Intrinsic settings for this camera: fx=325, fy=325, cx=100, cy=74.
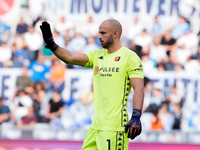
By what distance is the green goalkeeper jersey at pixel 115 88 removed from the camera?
2.83 metres

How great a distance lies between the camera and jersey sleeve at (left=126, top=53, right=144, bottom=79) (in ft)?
9.21

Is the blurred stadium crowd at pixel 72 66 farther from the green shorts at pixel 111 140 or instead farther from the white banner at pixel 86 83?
the green shorts at pixel 111 140

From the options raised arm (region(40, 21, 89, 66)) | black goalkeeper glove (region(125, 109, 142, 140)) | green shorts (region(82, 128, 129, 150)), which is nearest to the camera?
black goalkeeper glove (region(125, 109, 142, 140))

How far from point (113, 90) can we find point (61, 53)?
23.5 inches

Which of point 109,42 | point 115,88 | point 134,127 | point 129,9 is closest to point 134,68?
point 115,88

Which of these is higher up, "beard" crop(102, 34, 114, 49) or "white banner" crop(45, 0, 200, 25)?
"white banner" crop(45, 0, 200, 25)

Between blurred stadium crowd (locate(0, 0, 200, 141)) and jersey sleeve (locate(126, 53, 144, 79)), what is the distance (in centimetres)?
395

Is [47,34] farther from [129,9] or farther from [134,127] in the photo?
[129,9]

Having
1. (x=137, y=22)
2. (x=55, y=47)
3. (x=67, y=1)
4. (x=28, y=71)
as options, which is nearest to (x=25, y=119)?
(x=28, y=71)

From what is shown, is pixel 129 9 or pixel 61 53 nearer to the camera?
pixel 61 53

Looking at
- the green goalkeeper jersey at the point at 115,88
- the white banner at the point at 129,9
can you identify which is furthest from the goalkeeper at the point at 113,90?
the white banner at the point at 129,9

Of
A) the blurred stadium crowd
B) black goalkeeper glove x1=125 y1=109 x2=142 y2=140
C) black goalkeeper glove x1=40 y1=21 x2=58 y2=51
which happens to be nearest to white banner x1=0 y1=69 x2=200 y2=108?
the blurred stadium crowd

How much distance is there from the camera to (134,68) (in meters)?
2.81

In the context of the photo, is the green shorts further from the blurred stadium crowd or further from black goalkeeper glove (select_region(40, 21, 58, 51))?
the blurred stadium crowd
